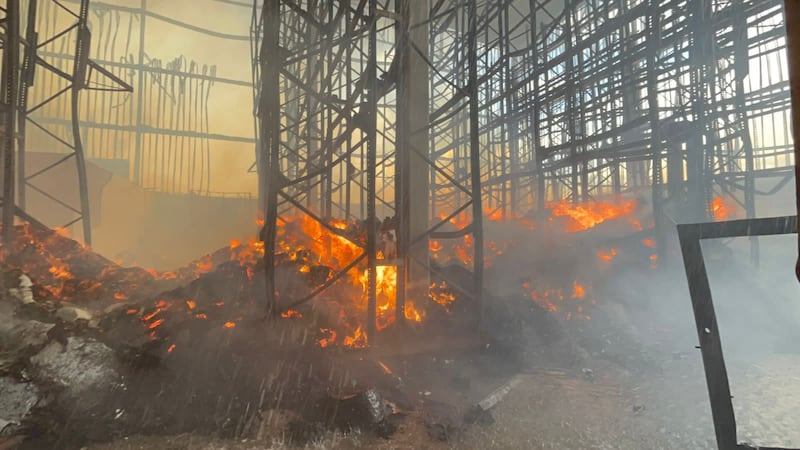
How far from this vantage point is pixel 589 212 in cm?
1361

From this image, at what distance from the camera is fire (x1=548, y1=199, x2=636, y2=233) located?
13156mm

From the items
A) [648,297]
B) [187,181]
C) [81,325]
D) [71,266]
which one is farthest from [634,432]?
[187,181]

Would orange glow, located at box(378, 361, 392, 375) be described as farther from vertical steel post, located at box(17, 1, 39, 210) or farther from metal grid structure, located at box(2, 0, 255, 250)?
metal grid structure, located at box(2, 0, 255, 250)

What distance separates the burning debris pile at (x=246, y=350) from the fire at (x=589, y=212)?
4696mm

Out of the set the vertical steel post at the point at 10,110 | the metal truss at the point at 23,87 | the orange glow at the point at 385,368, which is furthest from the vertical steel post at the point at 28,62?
the orange glow at the point at 385,368

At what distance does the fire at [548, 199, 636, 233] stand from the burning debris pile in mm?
4696

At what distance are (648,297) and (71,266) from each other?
12844 mm

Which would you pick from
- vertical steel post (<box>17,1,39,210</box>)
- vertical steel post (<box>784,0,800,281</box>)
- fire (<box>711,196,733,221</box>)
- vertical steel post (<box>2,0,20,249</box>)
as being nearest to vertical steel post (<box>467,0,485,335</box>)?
vertical steel post (<box>784,0,800,281</box>)

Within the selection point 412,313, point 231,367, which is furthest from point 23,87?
point 412,313

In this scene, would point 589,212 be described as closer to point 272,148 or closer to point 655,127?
point 655,127

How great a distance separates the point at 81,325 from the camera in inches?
235

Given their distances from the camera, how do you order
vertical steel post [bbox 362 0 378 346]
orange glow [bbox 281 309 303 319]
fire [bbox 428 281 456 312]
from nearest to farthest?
vertical steel post [bbox 362 0 378 346]
orange glow [bbox 281 309 303 319]
fire [bbox 428 281 456 312]

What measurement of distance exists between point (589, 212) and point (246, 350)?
11.7m

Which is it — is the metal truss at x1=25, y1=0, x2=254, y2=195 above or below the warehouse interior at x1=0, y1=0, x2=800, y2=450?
above
